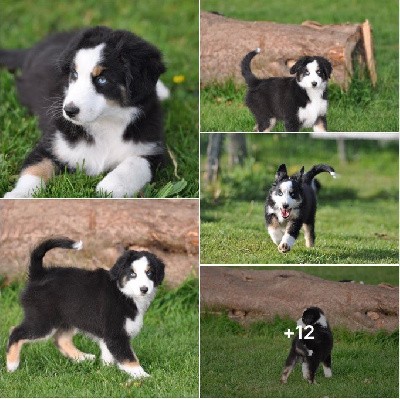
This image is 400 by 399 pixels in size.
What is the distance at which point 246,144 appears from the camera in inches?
214

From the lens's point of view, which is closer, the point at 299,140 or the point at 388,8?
the point at 299,140

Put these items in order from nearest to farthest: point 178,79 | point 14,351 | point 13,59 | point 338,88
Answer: point 14,351 → point 338,88 → point 178,79 → point 13,59

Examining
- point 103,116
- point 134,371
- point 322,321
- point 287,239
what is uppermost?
point 103,116

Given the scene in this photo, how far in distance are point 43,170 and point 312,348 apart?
1.85 metres

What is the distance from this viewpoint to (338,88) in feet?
17.7

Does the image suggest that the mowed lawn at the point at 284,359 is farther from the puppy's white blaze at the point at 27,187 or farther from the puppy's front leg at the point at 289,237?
the puppy's white blaze at the point at 27,187

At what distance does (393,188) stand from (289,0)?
1394 millimetres

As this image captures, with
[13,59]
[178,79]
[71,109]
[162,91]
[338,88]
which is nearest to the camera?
[71,109]

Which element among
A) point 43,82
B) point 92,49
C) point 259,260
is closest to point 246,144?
point 259,260

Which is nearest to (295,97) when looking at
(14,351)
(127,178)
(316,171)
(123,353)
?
(316,171)

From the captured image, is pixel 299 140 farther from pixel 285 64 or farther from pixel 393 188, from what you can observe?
pixel 393 188

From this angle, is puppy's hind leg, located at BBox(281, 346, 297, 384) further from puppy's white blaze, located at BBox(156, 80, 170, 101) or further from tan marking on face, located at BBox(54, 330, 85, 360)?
puppy's white blaze, located at BBox(156, 80, 170, 101)

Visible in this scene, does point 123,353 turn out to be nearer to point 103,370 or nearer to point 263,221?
point 103,370

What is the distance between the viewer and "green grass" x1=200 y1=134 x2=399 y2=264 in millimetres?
5262
